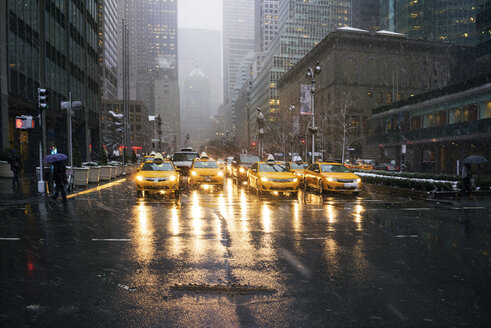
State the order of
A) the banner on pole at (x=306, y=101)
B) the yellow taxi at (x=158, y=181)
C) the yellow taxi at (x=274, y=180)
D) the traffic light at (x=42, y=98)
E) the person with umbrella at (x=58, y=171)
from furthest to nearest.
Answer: the banner on pole at (x=306, y=101) → the yellow taxi at (x=274, y=180) → the traffic light at (x=42, y=98) → the yellow taxi at (x=158, y=181) → the person with umbrella at (x=58, y=171)

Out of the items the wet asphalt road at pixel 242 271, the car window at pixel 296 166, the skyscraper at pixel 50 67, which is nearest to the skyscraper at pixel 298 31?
the skyscraper at pixel 50 67

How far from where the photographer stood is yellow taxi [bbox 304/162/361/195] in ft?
51.3

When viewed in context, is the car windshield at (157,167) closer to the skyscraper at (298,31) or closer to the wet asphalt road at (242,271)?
the wet asphalt road at (242,271)

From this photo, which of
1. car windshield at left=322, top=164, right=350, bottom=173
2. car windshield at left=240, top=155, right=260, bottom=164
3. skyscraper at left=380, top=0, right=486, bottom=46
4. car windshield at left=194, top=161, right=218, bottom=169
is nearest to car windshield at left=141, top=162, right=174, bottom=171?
car windshield at left=194, top=161, right=218, bottom=169

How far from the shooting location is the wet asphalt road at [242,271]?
375 cm

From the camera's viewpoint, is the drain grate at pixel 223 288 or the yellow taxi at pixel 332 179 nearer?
the drain grate at pixel 223 288

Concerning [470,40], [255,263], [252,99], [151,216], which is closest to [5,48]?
[151,216]

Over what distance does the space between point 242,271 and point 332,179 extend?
11451mm

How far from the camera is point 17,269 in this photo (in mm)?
5230

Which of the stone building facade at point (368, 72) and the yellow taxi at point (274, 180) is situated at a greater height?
the stone building facade at point (368, 72)

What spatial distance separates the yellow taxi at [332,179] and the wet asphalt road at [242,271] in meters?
5.58

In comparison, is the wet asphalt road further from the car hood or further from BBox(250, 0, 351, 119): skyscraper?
BBox(250, 0, 351, 119): skyscraper

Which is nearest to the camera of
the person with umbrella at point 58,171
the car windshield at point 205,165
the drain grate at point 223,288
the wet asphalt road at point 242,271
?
the wet asphalt road at point 242,271

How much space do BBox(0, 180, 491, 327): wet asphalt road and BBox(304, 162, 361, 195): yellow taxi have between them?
5583mm
